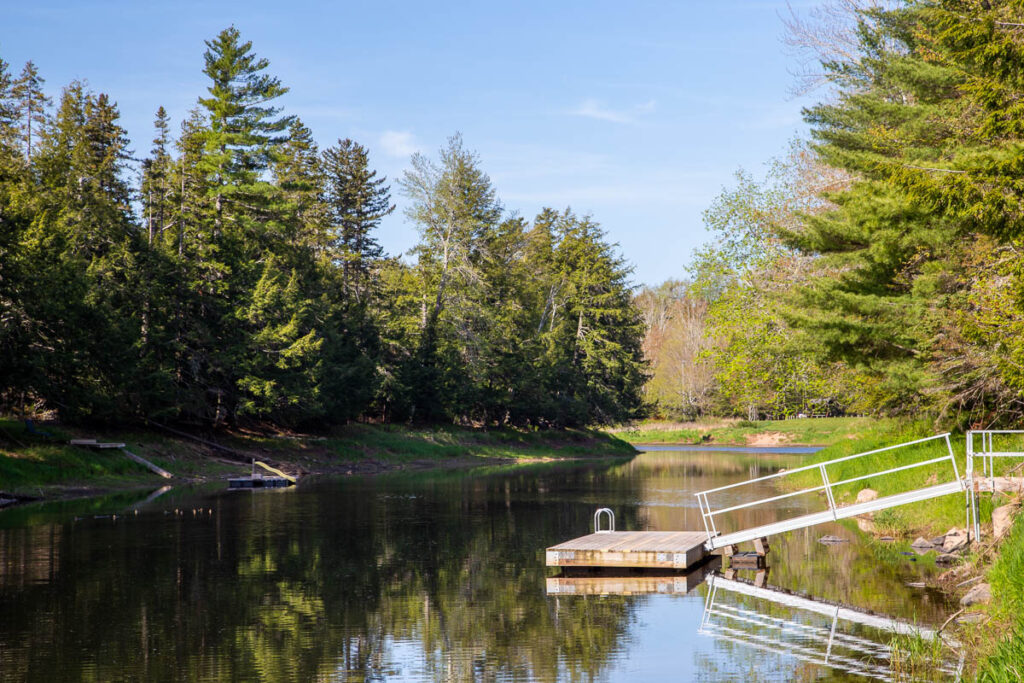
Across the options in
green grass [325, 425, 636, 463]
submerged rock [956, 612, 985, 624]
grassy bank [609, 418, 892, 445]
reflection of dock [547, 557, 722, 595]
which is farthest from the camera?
grassy bank [609, 418, 892, 445]

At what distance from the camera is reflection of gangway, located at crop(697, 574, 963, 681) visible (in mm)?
12078

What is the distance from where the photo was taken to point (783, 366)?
1298 inches

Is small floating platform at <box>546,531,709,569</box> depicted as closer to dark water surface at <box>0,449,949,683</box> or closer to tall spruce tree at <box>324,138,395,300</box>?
dark water surface at <box>0,449,949,683</box>

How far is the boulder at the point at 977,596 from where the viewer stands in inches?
560

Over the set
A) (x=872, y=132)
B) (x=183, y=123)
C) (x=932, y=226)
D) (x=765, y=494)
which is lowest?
(x=765, y=494)

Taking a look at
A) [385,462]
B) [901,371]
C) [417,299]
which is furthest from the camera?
[417,299]

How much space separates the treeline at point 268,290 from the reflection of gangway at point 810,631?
26428 mm

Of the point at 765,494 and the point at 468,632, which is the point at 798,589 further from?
the point at 765,494

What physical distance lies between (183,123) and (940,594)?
62258 millimetres

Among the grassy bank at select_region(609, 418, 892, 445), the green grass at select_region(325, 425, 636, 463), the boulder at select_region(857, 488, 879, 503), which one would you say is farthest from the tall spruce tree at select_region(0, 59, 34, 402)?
the grassy bank at select_region(609, 418, 892, 445)

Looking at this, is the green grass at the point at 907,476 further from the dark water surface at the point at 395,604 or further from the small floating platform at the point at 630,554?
the small floating platform at the point at 630,554

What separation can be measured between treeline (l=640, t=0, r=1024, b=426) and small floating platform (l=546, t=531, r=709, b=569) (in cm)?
614

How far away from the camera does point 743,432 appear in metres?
83.0

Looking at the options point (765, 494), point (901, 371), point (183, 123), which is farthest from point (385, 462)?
point (901, 371)
